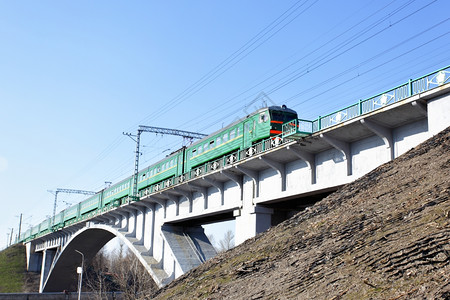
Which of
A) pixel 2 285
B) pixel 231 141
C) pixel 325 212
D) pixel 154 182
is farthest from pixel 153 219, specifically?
pixel 2 285

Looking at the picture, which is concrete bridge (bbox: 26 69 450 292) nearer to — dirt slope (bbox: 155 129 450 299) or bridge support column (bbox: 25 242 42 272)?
dirt slope (bbox: 155 129 450 299)

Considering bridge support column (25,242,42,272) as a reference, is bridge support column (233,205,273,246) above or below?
above

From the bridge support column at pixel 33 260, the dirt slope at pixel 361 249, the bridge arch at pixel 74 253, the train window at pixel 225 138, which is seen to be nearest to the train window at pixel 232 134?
the train window at pixel 225 138

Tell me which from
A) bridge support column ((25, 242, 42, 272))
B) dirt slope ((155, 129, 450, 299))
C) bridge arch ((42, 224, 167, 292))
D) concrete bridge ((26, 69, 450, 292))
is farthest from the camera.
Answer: bridge support column ((25, 242, 42, 272))

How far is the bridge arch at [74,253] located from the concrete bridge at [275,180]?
546 cm

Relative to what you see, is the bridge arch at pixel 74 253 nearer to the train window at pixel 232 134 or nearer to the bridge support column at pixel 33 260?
the train window at pixel 232 134

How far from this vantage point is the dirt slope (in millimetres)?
7641

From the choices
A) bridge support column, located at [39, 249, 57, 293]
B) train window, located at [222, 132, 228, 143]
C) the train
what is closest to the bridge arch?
bridge support column, located at [39, 249, 57, 293]

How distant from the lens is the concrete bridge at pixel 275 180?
1602 centimetres

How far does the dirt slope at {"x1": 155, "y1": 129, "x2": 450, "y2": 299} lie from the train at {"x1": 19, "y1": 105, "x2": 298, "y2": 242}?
7.83 metres

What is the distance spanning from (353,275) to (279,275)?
2446 millimetres

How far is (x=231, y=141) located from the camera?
92.5 ft

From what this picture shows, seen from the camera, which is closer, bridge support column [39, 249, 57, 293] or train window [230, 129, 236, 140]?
train window [230, 129, 236, 140]

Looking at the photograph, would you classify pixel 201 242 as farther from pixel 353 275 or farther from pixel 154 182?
pixel 353 275
